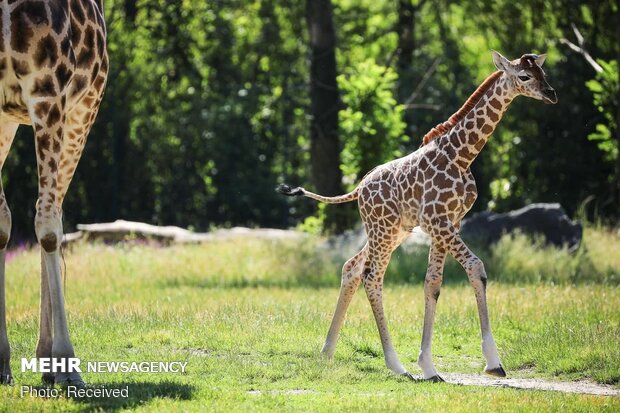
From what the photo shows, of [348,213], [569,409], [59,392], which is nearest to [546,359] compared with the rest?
[569,409]

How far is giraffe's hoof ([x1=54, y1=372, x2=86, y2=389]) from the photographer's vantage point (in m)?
8.91

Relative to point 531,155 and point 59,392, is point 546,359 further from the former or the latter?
point 531,155

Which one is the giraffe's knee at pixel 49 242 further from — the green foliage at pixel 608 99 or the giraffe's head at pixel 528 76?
the green foliage at pixel 608 99

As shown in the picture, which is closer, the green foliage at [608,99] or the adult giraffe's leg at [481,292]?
the adult giraffe's leg at [481,292]

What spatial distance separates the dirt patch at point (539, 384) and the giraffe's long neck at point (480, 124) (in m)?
1.95

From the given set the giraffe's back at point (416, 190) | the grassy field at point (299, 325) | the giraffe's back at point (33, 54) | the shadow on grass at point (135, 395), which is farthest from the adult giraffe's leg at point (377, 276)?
the giraffe's back at point (33, 54)

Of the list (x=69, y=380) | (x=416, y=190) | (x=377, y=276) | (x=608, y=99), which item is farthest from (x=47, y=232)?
(x=608, y=99)

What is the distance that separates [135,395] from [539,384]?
3.63 m

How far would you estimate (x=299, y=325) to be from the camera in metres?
12.2

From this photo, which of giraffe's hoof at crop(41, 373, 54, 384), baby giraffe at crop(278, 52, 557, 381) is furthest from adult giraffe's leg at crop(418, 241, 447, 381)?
giraffe's hoof at crop(41, 373, 54, 384)

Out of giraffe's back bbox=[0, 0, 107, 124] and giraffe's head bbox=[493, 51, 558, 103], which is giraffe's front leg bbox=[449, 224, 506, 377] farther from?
giraffe's back bbox=[0, 0, 107, 124]

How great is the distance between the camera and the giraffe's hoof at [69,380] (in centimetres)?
891

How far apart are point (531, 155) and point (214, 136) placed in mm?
7495

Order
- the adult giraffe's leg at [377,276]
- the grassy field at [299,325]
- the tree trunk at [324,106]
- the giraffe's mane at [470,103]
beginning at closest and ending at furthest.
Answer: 1. the grassy field at [299,325]
2. the giraffe's mane at [470,103]
3. the adult giraffe's leg at [377,276]
4. the tree trunk at [324,106]
